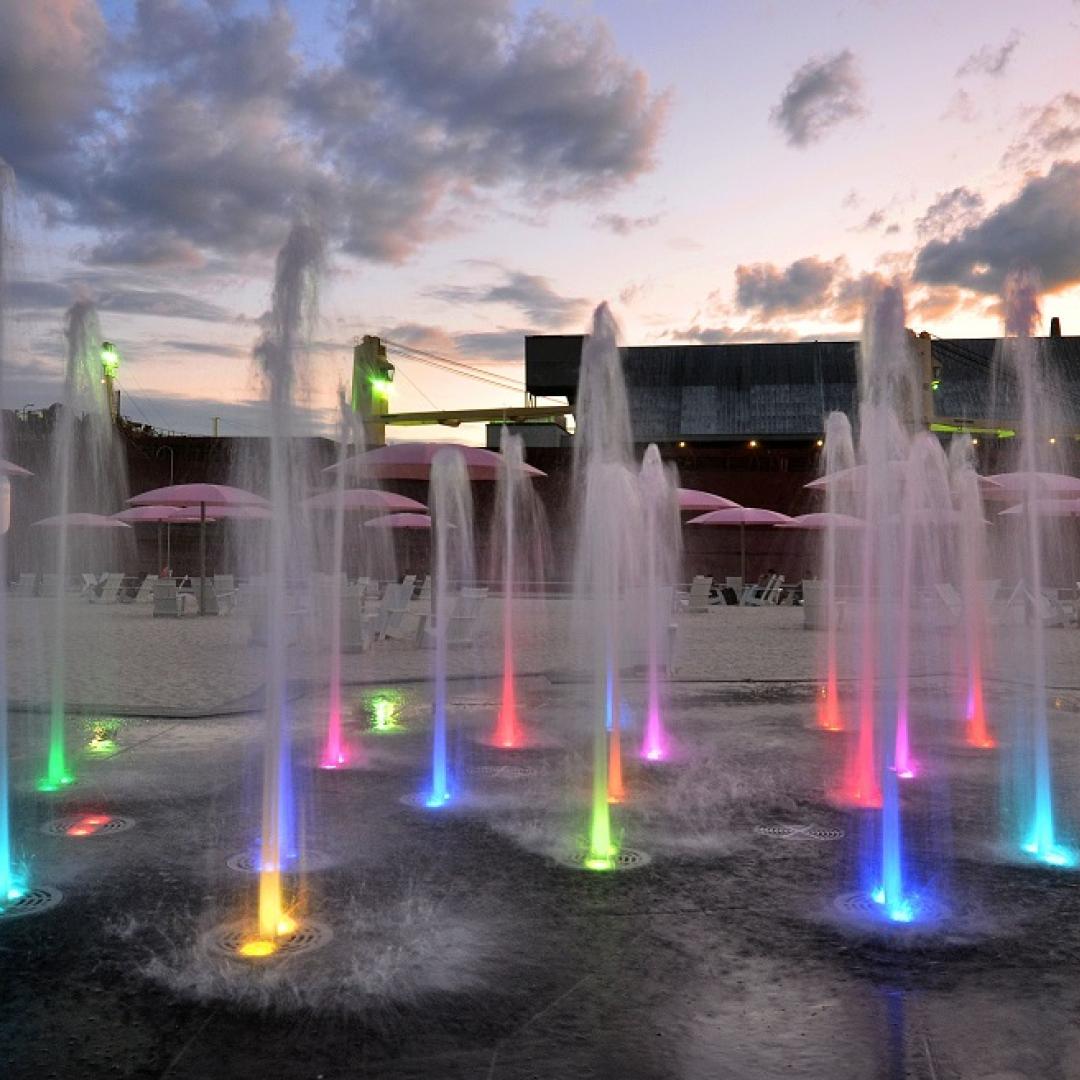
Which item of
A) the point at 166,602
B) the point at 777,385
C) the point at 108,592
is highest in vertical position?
the point at 777,385

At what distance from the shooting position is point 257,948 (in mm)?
4309

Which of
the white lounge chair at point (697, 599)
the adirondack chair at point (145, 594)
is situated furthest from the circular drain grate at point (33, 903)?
the adirondack chair at point (145, 594)

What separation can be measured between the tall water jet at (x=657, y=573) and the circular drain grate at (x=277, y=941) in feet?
14.1

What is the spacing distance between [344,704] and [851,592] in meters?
22.2

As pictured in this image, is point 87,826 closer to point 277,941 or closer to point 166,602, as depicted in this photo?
point 277,941

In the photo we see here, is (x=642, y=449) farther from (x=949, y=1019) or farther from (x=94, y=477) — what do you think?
(x=949, y=1019)

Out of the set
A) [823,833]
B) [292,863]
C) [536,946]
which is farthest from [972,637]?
[536,946]

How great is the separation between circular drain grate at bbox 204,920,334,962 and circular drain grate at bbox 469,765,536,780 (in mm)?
3161

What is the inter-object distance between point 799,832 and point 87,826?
4.16m

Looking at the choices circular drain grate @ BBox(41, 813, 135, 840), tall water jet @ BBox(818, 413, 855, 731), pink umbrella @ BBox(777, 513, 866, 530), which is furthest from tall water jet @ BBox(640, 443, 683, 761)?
circular drain grate @ BBox(41, 813, 135, 840)

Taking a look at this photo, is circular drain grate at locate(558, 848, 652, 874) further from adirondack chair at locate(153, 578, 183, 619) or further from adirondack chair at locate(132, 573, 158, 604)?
adirondack chair at locate(132, 573, 158, 604)

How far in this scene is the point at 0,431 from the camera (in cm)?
545

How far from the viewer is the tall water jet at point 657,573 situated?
973 centimetres

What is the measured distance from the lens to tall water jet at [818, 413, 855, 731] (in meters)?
11.0
